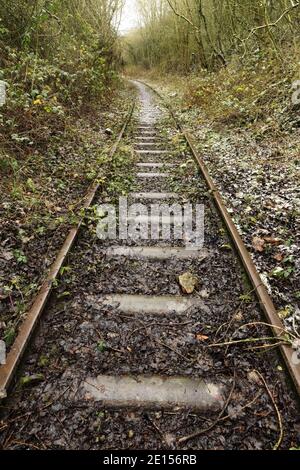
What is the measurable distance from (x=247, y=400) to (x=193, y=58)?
19.8 m

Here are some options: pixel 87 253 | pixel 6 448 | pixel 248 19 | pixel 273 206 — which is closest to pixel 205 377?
pixel 6 448

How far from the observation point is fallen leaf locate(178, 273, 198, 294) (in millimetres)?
3119

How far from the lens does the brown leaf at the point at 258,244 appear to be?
366 centimetres

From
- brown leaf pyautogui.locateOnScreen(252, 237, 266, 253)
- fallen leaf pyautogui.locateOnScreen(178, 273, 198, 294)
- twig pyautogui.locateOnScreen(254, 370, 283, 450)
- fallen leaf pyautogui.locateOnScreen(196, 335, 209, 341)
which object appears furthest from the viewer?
brown leaf pyautogui.locateOnScreen(252, 237, 266, 253)

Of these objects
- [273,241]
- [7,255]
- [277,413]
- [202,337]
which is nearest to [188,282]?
[202,337]

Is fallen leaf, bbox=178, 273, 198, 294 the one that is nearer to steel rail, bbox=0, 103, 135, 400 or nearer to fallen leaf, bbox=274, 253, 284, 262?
fallen leaf, bbox=274, 253, 284, 262

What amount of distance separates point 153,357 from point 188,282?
91 cm

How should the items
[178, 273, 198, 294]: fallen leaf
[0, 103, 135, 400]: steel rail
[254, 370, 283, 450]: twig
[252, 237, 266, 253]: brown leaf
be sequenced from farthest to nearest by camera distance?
[252, 237, 266, 253]: brown leaf, [178, 273, 198, 294]: fallen leaf, [0, 103, 135, 400]: steel rail, [254, 370, 283, 450]: twig

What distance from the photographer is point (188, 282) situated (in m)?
3.19

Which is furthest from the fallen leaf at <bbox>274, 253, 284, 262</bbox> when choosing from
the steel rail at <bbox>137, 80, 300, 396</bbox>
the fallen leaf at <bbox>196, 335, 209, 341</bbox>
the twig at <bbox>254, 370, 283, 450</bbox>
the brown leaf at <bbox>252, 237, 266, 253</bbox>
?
the twig at <bbox>254, 370, 283, 450</bbox>

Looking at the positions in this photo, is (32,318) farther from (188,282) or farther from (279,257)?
(279,257)

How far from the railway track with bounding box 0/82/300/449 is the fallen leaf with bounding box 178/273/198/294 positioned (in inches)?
0.5

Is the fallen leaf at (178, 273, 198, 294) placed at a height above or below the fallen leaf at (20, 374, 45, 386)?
above

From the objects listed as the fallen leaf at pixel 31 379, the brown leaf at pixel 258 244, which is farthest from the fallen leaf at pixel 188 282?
the fallen leaf at pixel 31 379
